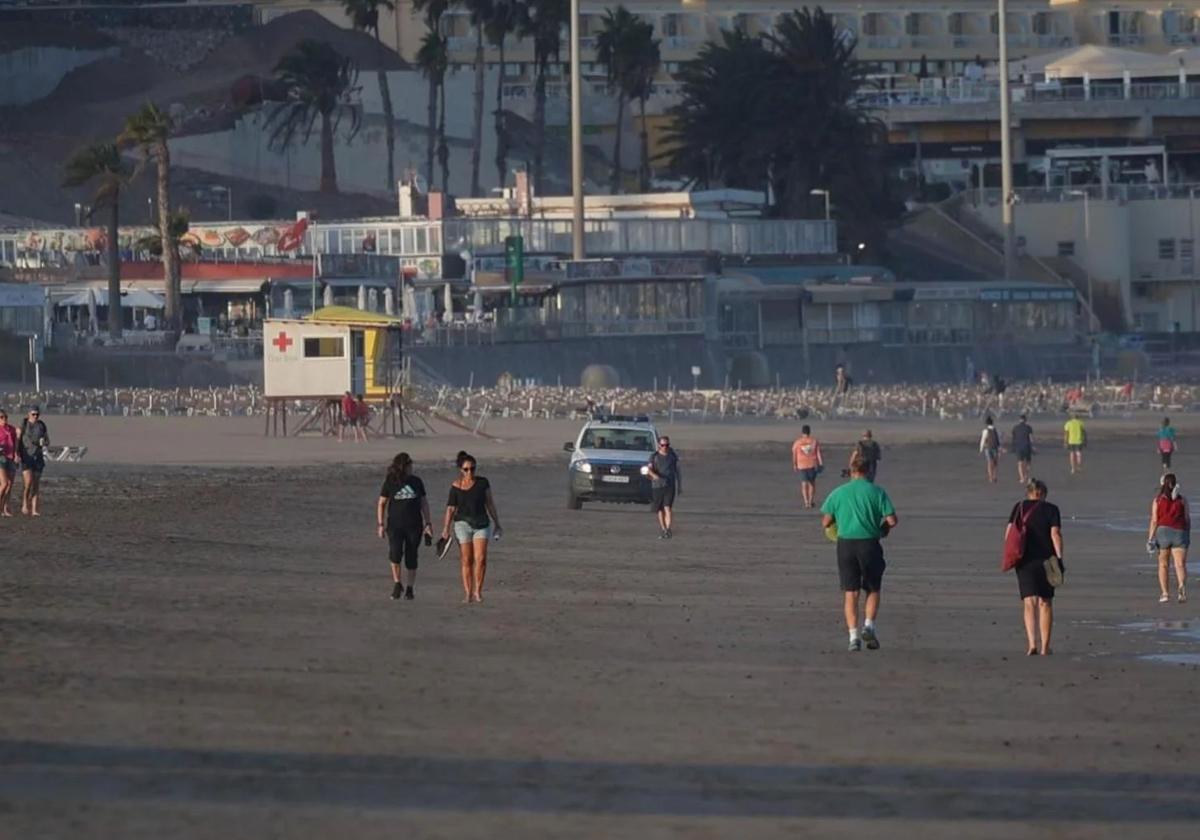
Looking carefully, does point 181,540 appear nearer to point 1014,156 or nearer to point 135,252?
point 135,252

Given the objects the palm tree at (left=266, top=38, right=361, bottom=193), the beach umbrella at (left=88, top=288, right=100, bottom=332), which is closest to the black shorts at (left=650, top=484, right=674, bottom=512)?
the beach umbrella at (left=88, top=288, right=100, bottom=332)

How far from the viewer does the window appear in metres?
51.9

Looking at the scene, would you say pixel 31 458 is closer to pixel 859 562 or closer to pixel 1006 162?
pixel 859 562

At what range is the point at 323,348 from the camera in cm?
5194

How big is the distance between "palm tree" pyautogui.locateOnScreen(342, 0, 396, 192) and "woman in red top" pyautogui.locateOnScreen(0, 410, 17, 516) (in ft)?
278

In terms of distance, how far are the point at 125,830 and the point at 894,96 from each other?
105547mm

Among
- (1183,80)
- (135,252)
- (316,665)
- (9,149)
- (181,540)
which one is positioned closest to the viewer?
(316,665)

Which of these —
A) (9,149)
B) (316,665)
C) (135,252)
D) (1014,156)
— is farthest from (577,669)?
(9,149)

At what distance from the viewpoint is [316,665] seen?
16.6 metres

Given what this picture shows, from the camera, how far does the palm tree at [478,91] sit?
107 metres

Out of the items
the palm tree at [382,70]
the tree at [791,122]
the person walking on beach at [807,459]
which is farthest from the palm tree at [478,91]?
the person walking on beach at [807,459]

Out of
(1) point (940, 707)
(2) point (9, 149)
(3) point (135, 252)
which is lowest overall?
(1) point (940, 707)

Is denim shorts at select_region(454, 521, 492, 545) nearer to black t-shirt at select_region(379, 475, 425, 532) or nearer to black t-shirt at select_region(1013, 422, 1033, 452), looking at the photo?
black t-shirt at select_region(379, 475, 425, 532)

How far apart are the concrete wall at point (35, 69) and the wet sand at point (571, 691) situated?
344 ft
